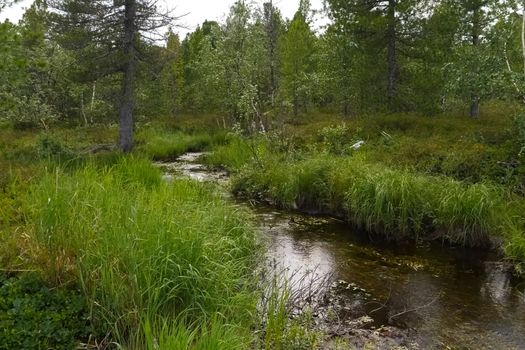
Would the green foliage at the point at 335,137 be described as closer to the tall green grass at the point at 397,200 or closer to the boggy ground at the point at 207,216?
the boggy ground at the point at 207,216

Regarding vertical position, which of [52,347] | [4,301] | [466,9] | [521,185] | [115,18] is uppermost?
[466,9]

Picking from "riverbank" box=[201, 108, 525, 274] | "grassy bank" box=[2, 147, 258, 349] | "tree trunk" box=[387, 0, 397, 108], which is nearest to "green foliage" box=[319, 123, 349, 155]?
"riverbank" box=[201, 108, 525, 274]

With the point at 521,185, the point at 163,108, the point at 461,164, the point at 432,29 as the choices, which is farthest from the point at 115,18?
the point at 163,108

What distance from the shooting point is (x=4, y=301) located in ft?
10.9

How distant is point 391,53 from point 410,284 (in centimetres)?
1169

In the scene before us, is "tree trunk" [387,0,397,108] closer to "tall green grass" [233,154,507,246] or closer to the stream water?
"tall green grass" [233,154,507,246]

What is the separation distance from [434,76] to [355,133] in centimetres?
354

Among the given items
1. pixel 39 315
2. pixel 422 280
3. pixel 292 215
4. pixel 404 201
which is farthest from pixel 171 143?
pixel 39 315

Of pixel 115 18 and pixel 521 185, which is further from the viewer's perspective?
pixel 115 18

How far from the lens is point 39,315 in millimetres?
3262

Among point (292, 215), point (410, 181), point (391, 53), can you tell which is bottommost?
point (292, 215)

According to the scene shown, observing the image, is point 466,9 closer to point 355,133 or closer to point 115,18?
point 355,133

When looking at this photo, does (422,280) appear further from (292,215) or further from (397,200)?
(292,215)

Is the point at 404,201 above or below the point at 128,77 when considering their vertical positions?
below
